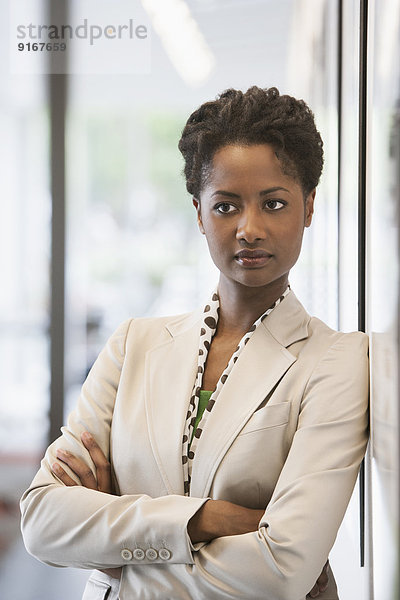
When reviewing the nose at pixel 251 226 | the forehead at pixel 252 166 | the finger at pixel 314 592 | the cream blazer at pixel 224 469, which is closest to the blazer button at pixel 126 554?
the cream blazer at pixel 224 469

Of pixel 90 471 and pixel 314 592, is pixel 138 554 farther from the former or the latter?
pixel 314 592

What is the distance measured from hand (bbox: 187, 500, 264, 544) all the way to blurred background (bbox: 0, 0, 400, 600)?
3.80ft

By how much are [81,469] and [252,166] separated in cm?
78

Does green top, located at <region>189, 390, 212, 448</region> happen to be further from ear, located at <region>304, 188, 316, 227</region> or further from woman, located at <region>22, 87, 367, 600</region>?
ear, located at <region>304, 188, 316, 227</region>

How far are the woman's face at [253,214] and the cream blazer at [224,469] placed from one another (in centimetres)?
15

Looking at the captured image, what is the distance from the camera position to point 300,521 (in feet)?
4.90

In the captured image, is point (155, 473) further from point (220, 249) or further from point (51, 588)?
point (51, 588)

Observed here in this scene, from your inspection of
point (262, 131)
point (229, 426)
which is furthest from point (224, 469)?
point (262, 131)

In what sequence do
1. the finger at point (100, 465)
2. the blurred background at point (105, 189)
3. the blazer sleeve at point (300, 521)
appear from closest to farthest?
the blazer sleeve at point (300, 521) → the finger at point (100, 465) → the blurred background at point (105, 189)

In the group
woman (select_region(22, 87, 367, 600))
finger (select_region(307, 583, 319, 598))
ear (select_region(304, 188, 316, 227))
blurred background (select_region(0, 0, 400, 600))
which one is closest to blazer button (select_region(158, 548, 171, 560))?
woman (select_region(22, 87, 367, 600))

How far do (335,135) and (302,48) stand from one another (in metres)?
0.33

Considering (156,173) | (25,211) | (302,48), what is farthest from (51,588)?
(302,48)

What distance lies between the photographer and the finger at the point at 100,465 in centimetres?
174

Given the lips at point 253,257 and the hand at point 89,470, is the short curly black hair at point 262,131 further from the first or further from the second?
the hand at point 89,470
